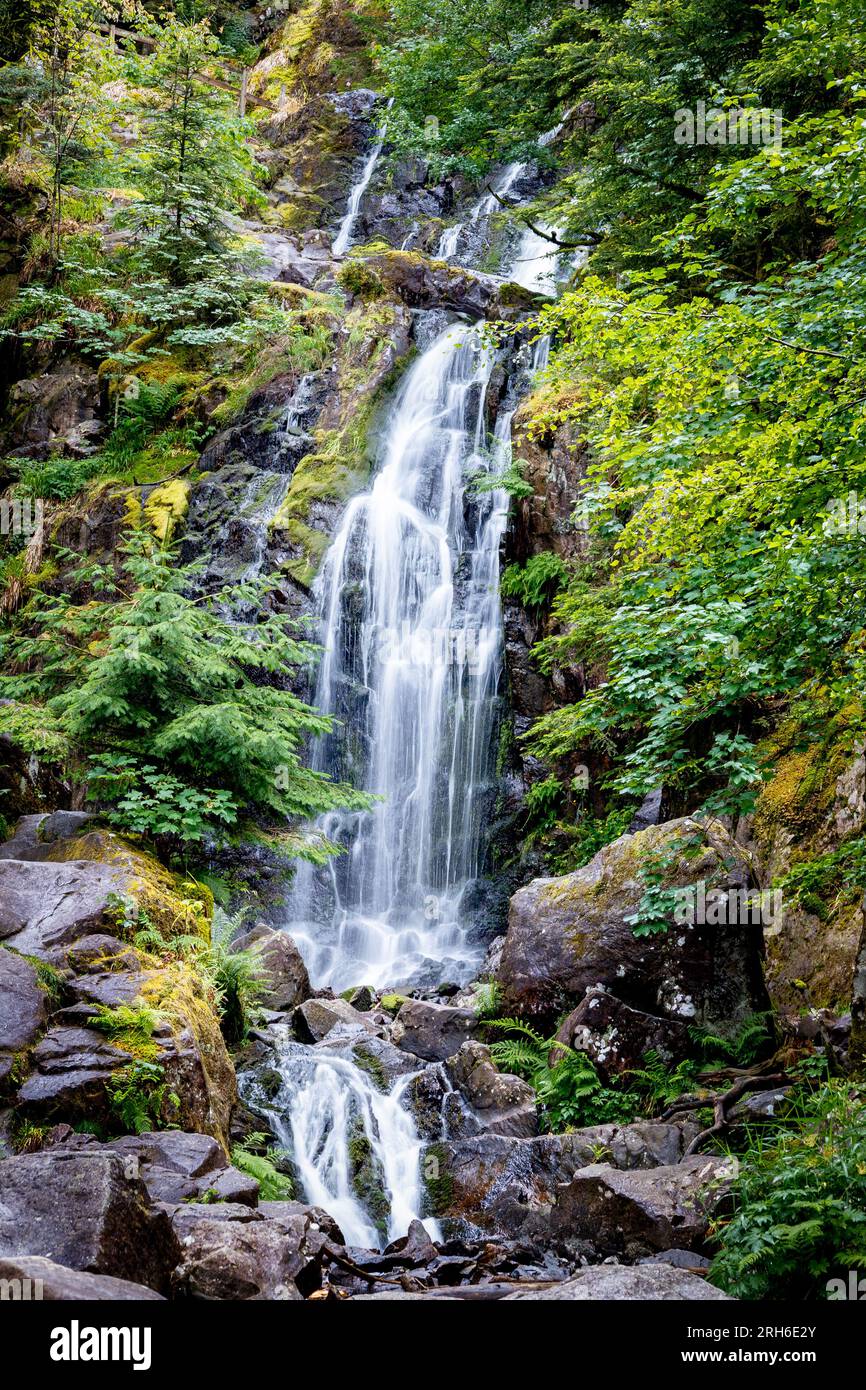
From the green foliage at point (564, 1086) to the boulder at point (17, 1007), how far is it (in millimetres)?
4763

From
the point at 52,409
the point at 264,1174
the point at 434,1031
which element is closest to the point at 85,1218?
the point at 264,1174

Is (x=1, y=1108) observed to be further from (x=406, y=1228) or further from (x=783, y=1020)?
(x=783, y=1020)

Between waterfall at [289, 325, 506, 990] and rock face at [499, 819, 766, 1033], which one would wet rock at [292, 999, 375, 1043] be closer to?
rock face at [499, 819, 766, 1033]

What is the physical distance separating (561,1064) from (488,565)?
10.7 meters

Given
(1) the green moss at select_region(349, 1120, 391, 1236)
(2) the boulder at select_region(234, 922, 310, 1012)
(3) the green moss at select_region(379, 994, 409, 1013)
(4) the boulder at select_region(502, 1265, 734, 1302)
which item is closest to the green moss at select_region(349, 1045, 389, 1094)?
(1) the green moss at select_region(349, 1120, 391, 1236)

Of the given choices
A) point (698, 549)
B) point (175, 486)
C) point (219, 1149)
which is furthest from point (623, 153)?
point (219, 1149)

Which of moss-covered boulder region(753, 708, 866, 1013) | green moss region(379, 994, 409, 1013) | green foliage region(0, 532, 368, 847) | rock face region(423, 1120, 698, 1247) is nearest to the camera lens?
moss-covered boulder region(753, 708, 866, 1013)

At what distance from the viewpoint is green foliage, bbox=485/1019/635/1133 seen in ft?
27.2

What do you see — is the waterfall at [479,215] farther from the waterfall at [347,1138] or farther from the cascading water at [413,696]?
the waterfall at [347,1138]

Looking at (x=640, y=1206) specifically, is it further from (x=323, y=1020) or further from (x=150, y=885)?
(x=323, y=1020)

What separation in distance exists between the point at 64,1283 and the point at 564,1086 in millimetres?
5989

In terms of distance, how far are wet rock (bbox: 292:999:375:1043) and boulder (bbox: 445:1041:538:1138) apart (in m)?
1.48

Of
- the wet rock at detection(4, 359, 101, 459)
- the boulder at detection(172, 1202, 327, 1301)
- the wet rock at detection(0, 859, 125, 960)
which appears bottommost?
the boulder at detection(172, 1202, 327, 1301)

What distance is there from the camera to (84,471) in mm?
19672
